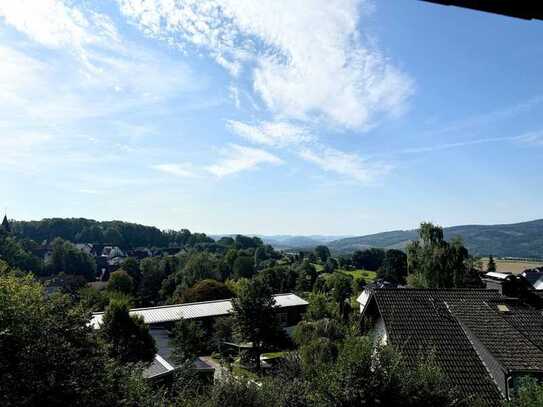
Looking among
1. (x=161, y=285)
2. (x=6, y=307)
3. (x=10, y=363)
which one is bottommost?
(x=161, y=285)

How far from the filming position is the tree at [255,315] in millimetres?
30562

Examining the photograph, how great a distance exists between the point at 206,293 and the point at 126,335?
32044mm

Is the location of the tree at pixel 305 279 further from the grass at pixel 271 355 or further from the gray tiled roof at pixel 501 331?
the gray tiled roof at pixel 501 331

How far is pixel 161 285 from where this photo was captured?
79.2 metres

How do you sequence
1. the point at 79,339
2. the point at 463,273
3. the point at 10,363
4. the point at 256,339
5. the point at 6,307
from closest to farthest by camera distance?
1. the point at 10,363
2. the point at 6,307
3. the point at 79,339
4. the point at 256,339
5. the point at 463,273

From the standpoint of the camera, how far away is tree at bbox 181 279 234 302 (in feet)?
187

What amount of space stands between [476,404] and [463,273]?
3237 centimetres

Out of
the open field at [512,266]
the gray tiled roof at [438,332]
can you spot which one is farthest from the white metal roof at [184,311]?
the open field at [512,266]

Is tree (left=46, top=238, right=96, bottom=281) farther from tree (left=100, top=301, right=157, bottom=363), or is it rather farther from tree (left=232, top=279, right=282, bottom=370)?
tree (left=100, top=301, right=157, bottom=363)

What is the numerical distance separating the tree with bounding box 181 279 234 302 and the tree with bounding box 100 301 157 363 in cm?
3097

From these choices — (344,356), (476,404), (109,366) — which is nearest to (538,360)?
(476,404)

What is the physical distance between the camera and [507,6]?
1798 millimetres

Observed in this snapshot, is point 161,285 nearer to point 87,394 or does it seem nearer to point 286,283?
point 286,283

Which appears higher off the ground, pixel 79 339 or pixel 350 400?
pixel 79 339
